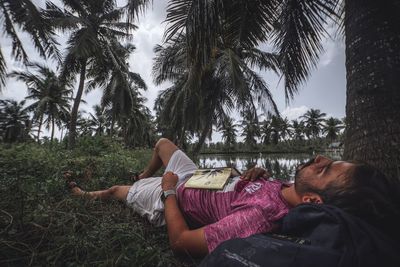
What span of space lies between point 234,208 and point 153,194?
2.35 ft

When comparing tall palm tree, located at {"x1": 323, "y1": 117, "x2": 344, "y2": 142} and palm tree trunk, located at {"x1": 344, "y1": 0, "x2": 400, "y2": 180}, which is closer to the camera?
palm tree trunk, located at {"x1": 344, "y1": 0, "x2": 400, "y2": 180}

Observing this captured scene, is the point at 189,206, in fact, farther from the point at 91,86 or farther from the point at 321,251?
the point at 91,86

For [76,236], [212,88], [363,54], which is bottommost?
[76,236]

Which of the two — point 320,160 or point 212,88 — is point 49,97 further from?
point 320,160

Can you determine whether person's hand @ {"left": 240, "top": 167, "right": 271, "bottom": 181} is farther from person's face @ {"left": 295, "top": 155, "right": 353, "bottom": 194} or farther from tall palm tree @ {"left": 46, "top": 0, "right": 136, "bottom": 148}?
tall palm tree @ {"left": 46, "top": 0, "right": 136, "bottom": 148}

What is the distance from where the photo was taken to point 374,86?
1.75 meters

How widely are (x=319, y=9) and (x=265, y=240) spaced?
3.06 m

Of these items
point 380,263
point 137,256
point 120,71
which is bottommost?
point 137,256

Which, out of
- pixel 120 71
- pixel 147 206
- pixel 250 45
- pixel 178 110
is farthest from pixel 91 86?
pixel 147 206

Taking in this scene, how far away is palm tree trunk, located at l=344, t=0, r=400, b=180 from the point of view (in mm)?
1640

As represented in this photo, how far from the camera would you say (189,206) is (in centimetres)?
152

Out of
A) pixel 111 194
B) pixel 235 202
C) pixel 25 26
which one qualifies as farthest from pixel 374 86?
pixel 25 26

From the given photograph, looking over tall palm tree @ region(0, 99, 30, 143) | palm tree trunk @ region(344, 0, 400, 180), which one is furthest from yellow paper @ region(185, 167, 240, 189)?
tall palm tree @ region(0, 99, 30, 143)

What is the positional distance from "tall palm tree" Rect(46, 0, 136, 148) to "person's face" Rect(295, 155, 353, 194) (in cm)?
1044
